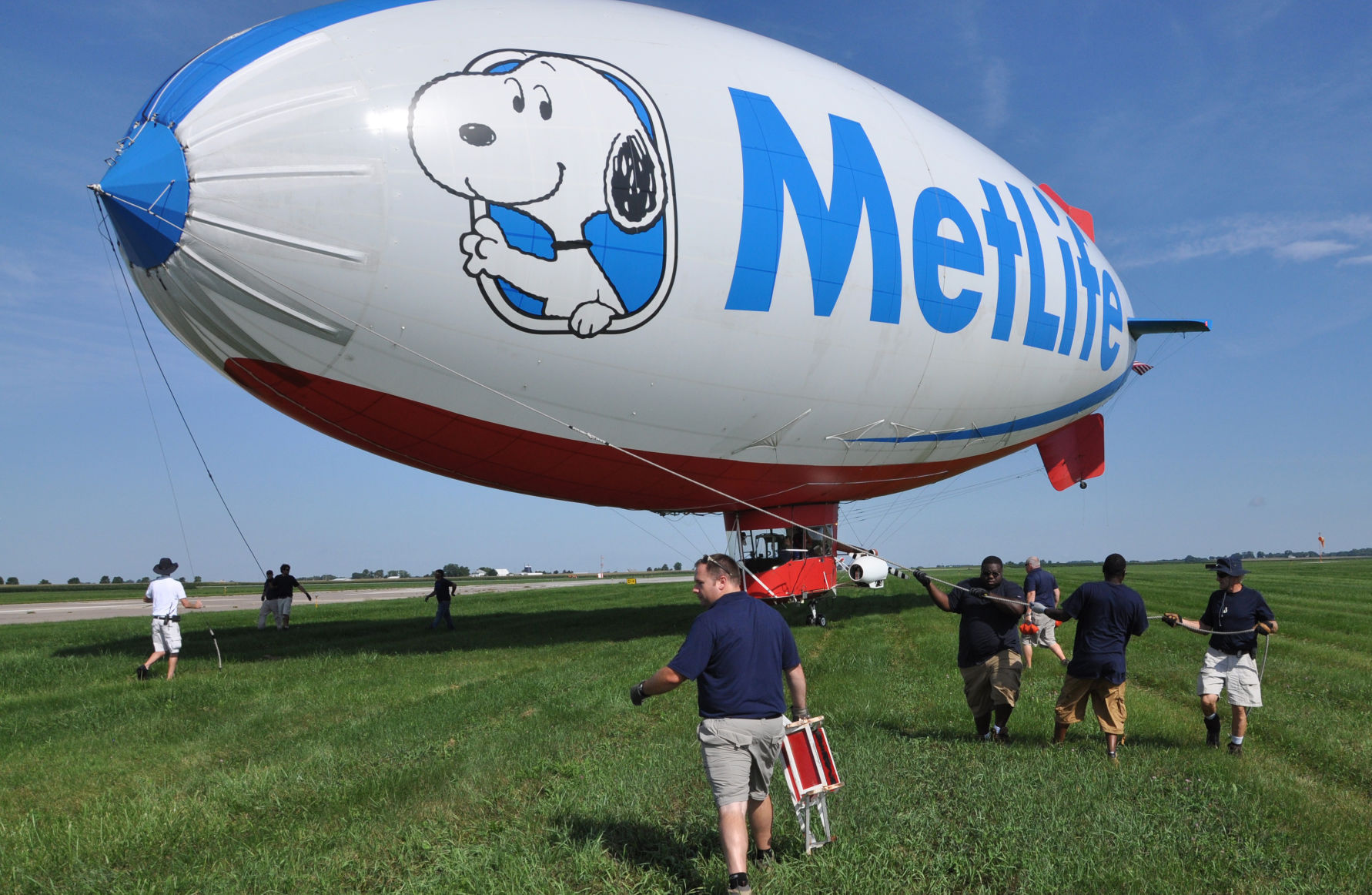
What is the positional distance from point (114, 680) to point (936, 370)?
14.3 m

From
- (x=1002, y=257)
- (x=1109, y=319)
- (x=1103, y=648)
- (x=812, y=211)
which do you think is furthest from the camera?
(x=1109, y=319)

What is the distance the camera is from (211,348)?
1153 cm

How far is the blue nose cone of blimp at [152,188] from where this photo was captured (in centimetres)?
994

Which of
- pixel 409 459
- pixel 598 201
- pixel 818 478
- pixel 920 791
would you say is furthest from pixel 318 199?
pixel 818 478

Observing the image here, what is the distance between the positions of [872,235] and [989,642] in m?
7.83

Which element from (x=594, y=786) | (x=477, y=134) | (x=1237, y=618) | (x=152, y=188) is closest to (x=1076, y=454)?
(x=1237, y=618)

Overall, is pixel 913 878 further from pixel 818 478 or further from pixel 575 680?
pixel 818 478

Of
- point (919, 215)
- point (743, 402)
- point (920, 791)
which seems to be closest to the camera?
point (920, 791)

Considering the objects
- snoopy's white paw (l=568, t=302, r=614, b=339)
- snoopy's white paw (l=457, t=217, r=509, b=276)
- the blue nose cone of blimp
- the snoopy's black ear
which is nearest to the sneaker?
snoopy's white paw (l=568, t=302, r=614, b=339)

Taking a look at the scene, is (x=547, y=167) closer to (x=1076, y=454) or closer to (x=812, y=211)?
(x=812, y=211)

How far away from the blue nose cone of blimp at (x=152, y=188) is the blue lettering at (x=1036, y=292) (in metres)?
14.9

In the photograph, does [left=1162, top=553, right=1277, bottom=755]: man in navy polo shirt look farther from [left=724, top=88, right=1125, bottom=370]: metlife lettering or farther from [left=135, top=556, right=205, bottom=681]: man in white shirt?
[left=135, top=556, right=205, bottom=681]: man in white shirt

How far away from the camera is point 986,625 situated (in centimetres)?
831

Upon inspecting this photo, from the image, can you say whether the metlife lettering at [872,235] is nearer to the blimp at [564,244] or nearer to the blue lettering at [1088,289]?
the blimp at [564,244]
